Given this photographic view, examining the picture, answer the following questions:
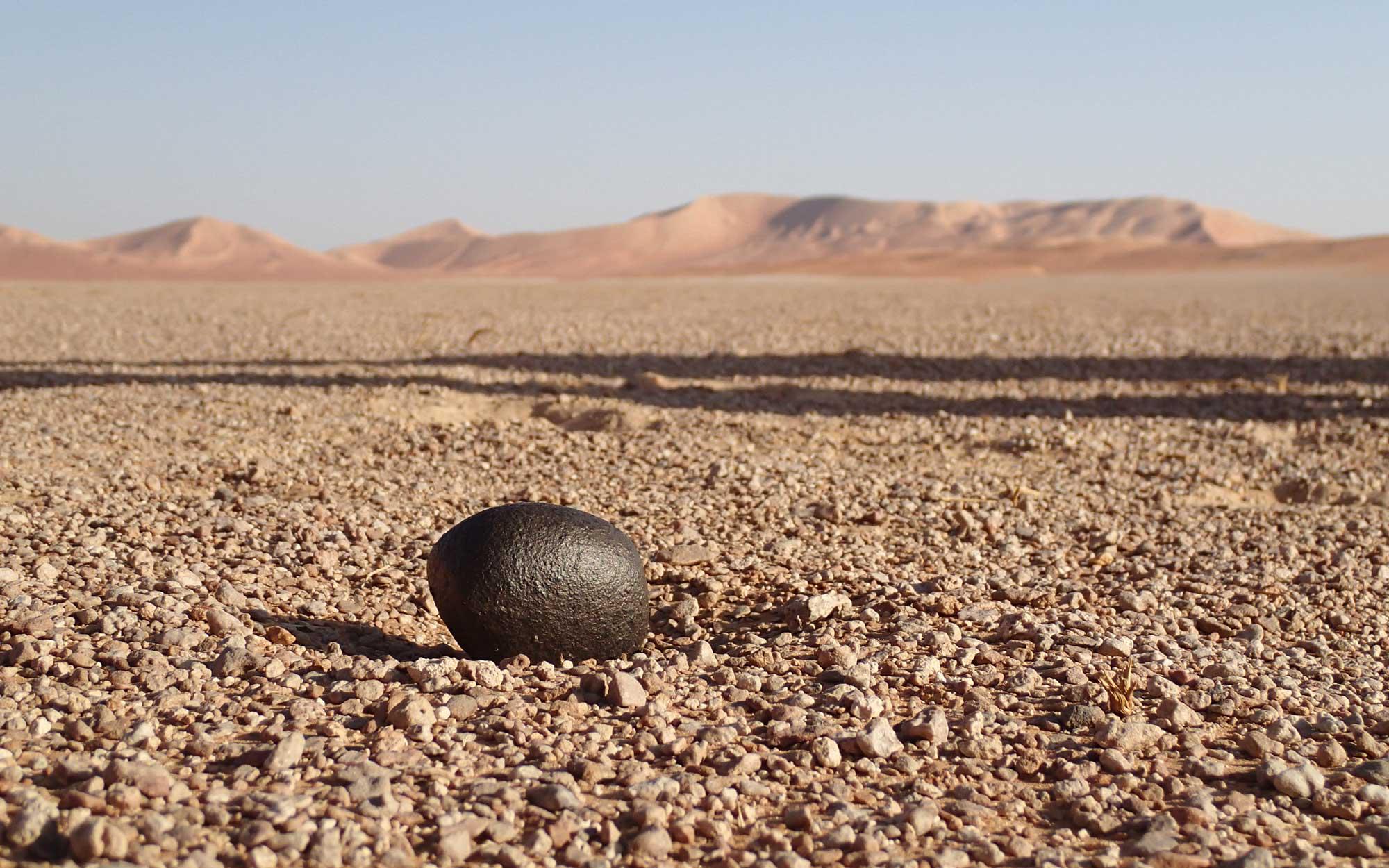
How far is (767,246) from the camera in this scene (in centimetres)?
14200

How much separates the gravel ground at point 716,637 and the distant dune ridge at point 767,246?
60.1 m

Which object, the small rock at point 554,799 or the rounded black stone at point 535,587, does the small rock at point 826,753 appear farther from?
the rounded black stone at point 535,587

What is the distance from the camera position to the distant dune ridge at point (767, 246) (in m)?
75.6

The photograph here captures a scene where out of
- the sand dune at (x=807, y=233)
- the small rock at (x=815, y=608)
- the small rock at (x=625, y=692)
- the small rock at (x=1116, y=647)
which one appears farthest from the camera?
the sand dune at (x=807, y=233)

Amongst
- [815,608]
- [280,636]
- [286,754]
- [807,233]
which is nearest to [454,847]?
[286,754]

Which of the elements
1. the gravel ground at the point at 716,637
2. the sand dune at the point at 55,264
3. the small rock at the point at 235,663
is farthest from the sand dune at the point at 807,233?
the small rock at the point at 235,663

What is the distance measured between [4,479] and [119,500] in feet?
2.81

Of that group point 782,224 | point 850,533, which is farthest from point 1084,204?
point 850,533

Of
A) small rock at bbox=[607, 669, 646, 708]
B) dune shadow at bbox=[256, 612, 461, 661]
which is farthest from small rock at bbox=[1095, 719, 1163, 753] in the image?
dune shadow at bbox=[256, 612, 461, 661]

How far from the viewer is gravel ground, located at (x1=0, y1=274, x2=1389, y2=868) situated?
10.4ft

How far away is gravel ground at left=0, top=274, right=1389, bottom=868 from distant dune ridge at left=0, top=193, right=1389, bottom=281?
197 feet

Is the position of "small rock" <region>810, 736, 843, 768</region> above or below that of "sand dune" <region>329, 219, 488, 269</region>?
below

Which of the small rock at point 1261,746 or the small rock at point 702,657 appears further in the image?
the small rock at point 702,657

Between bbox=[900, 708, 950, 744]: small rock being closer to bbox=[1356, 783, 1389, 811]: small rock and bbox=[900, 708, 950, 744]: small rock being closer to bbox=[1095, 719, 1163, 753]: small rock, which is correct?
bbox=[1095, 719, 1163, 753]: small rock
